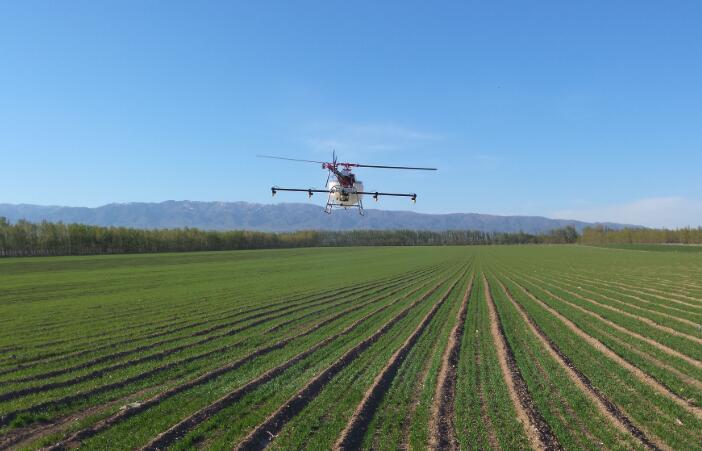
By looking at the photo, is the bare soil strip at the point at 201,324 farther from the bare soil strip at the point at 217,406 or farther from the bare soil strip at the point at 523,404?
the bare soil strip at the point at 523,404

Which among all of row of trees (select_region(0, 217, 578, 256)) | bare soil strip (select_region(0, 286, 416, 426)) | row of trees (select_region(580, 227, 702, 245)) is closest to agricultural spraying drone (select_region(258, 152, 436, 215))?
bare soil strip (select_region(0, 286, 416, 426))

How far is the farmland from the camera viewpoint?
9.02 meters

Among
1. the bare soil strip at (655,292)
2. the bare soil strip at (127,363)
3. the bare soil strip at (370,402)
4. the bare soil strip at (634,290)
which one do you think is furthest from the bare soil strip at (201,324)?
the bare soil strip at (655,292)

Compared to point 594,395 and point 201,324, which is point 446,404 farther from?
point 201,324

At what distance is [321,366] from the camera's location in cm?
1375

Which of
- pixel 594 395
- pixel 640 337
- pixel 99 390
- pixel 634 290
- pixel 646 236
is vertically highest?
pixel 646 236

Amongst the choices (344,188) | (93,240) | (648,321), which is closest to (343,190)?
(344,188)

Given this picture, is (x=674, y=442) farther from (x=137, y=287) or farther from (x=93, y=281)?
(x=93, y=281)

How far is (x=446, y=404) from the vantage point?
10.5 metres

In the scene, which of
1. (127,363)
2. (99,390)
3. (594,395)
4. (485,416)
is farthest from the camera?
(127,363)

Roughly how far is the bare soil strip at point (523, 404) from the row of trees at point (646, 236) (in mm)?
165932

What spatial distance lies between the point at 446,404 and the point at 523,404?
1.56 meters

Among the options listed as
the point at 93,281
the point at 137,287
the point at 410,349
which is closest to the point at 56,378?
the point at 410,349

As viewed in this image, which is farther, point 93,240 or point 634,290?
point 93,240
